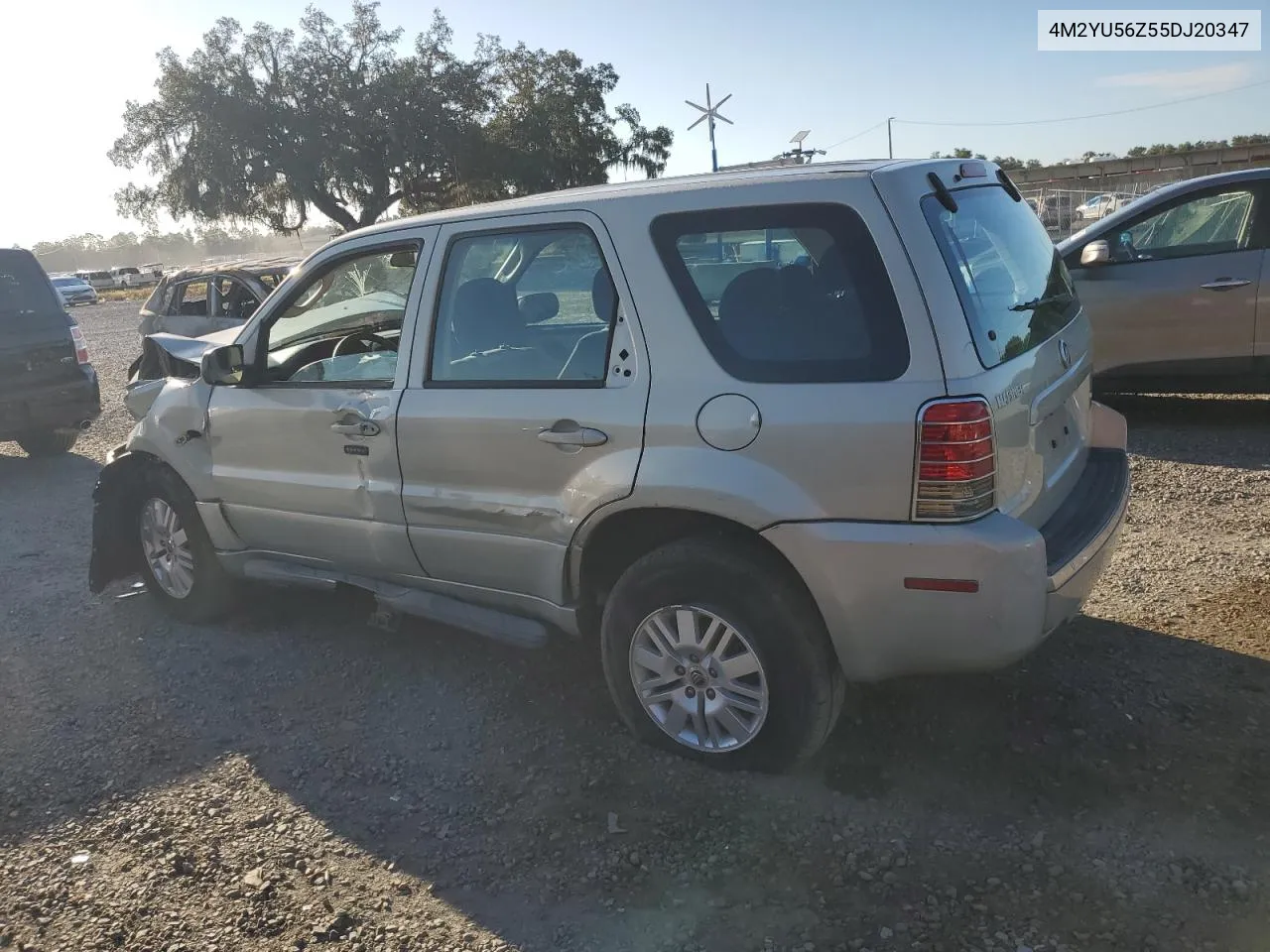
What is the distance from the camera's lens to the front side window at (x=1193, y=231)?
22.3ft

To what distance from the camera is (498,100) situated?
130ft

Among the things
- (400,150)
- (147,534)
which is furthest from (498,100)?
(147,534)

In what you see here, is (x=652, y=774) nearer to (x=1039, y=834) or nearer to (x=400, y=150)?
(x=1039, y=834)

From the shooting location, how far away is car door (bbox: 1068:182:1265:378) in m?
6.74

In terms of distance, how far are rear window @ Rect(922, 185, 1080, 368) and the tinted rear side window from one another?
0.76 ft

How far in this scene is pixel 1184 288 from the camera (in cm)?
688

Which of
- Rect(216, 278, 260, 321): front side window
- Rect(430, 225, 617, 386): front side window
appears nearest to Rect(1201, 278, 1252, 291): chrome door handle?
A: Rect(430, 225, 617, 386): front side window

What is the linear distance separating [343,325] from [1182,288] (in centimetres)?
566

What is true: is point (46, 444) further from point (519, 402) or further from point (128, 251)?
point (128, 251)

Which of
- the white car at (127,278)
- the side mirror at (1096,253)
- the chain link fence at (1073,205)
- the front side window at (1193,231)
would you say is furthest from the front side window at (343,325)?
the white car at (127,278)

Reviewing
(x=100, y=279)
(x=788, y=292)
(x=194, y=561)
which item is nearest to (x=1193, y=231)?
(x=788, y=292)

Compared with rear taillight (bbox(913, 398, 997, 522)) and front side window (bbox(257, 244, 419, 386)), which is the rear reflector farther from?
front side window (bbox(257, 244, 419, 386))

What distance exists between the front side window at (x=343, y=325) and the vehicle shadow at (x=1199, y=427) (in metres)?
5.00

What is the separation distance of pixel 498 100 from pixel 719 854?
133ft
